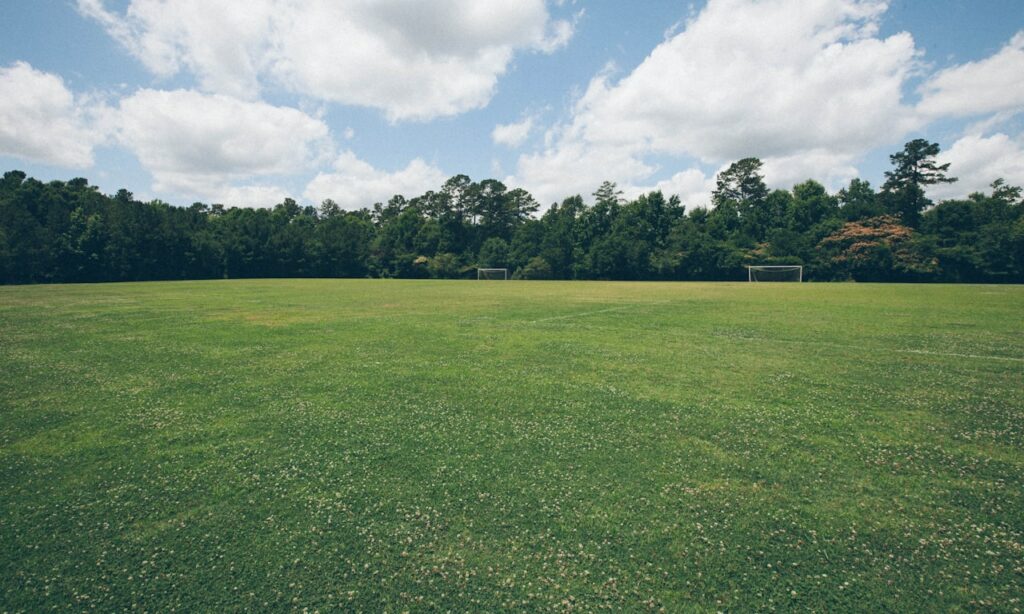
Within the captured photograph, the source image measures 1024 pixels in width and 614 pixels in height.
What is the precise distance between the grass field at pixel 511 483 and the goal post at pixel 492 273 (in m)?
88.8

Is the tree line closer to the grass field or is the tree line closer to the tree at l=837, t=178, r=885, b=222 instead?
the tree at l=837, t=178, r=885, b=222

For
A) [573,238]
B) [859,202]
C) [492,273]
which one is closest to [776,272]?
[859,202]

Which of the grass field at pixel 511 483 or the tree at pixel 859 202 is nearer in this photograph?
the grass field at pixel 511 483

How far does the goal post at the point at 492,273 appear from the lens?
10119cm

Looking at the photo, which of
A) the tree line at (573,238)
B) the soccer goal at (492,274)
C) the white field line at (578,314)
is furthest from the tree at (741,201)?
the white field line at (578,314)

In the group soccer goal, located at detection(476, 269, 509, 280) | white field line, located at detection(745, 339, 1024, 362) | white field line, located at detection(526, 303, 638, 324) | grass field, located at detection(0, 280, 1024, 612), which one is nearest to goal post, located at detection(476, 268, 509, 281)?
soccer goal, located at detection(476, 269, 509, 280)

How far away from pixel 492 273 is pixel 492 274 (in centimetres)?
37

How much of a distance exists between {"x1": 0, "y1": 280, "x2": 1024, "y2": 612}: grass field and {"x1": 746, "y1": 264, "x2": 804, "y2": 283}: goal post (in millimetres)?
72558

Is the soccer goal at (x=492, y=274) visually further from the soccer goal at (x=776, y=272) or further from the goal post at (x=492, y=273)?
the soccer goal at (x=776, y=272)

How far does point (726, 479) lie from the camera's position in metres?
5.83

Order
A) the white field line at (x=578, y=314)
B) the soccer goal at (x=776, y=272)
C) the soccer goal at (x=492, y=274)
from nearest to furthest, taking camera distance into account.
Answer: the white field line at (x=578, y=314)
the soccer goal at (x=776, y=272)
the soccer goal at (x=492, y=274)

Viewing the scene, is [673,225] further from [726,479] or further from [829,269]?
[726,479]

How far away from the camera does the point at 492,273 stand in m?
103

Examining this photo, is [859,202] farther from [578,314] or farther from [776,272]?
[578,314]
